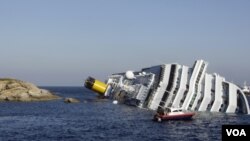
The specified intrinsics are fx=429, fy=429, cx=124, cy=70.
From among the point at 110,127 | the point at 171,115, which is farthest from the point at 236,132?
the point at 171,115

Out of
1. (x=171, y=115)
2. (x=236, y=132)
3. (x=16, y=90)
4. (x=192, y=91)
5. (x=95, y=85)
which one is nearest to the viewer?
(x=236, y=132)

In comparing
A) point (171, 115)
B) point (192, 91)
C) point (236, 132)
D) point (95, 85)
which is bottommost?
point (171, 115)

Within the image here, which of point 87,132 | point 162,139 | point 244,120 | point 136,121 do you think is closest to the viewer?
point 162,139

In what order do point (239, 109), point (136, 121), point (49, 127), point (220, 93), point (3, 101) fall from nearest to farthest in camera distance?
point (49, 127), point (136, 121), point (220, 93), point (239, 109), point (3, 101)

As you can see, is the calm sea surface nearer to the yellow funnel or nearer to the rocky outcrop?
the yellow funnel

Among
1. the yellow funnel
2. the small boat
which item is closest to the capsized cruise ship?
the small boat

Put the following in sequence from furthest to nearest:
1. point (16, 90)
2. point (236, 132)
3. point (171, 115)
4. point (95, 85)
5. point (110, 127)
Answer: point (16, 90)
point (95, 85)
point (171, 115)
point (110, 127)
point (236, 132)

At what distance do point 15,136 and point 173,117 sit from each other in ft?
98.8

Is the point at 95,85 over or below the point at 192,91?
below

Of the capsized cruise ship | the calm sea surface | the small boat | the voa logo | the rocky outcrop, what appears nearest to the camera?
the voa logo

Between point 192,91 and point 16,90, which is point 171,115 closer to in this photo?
point 192,91

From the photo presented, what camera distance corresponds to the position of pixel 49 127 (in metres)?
69.2

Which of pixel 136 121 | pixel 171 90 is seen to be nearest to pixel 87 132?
pixel 136 121

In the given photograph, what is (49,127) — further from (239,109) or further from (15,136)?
(239,109)
